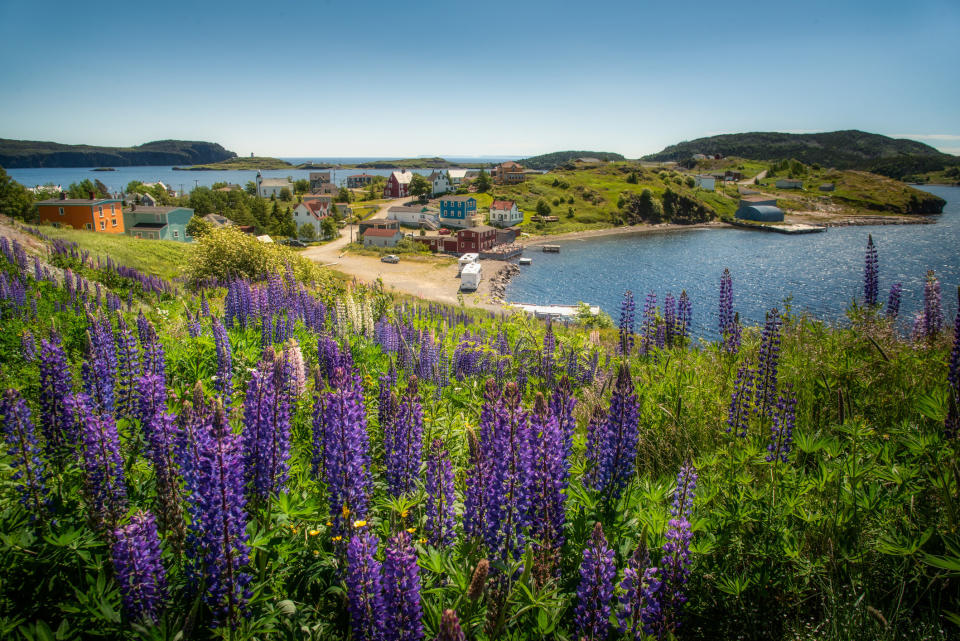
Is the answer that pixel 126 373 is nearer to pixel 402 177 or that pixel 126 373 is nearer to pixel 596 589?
pixel 596 589

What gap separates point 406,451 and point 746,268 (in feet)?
244

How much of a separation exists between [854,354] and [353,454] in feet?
19.4

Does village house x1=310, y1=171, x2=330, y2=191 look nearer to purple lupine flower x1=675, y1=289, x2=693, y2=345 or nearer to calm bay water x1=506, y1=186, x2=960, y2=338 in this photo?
calm bay water x1=506, y1=186, x2=960, y2=338

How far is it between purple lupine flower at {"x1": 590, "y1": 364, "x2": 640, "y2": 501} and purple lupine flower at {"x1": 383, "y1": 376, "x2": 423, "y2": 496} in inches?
51.5

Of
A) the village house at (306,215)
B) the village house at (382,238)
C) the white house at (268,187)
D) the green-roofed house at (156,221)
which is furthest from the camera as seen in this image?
the white house at (268,187)

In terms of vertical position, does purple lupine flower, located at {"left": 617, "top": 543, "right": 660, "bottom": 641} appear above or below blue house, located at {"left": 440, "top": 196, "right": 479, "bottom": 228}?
below

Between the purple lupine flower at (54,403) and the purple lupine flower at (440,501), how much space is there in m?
2.86

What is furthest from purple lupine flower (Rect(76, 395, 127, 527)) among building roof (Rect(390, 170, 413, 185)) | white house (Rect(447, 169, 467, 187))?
white house (Rect(447, 169, 467, 187))

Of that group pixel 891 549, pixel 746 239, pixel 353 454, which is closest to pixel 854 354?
pixel 891 549

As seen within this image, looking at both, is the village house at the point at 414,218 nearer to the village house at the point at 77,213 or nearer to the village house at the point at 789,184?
the village house at the point at 77,213

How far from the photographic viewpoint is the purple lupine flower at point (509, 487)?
2676 millimetres

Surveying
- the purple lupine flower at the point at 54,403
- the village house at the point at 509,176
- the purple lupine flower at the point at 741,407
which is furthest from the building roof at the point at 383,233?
the purple lupine flower at the point at 741,407

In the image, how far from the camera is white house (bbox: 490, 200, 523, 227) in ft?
322

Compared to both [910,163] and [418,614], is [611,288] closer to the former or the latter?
[418,614]
